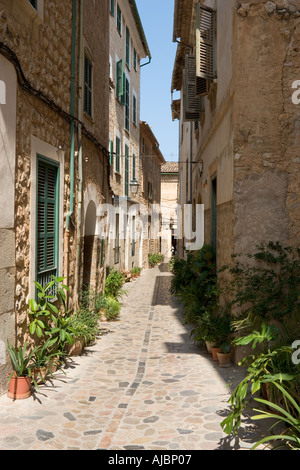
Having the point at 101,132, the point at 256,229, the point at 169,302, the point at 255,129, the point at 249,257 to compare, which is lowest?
the point at 169,302

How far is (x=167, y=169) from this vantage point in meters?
34.5

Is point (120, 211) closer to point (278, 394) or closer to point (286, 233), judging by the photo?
point (286, 233)

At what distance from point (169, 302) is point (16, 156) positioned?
25.2 ft

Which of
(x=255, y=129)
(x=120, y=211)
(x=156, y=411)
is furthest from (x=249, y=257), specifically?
(x=120, y=211)

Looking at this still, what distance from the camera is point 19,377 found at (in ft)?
15.0

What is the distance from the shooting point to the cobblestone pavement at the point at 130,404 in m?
3.72

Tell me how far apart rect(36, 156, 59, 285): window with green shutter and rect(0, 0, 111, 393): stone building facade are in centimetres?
1

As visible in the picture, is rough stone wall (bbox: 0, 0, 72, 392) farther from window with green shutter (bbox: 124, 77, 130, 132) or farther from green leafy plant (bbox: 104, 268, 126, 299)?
window with green shutter (bbox: 124, 77, 130, 132)

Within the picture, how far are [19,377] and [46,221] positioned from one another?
2.27 metres

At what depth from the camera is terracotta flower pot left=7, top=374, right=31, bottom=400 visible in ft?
14.9

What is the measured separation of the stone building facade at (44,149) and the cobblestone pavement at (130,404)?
731 mm

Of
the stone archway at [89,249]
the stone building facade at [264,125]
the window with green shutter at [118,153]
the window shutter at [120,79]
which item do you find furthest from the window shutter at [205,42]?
the window with green shutter at [118,153]

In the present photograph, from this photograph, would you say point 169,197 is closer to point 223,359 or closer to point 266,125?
point 266,125

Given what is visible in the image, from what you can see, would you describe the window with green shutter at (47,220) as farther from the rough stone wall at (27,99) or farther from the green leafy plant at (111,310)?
the green leafy plant at (111,310)
